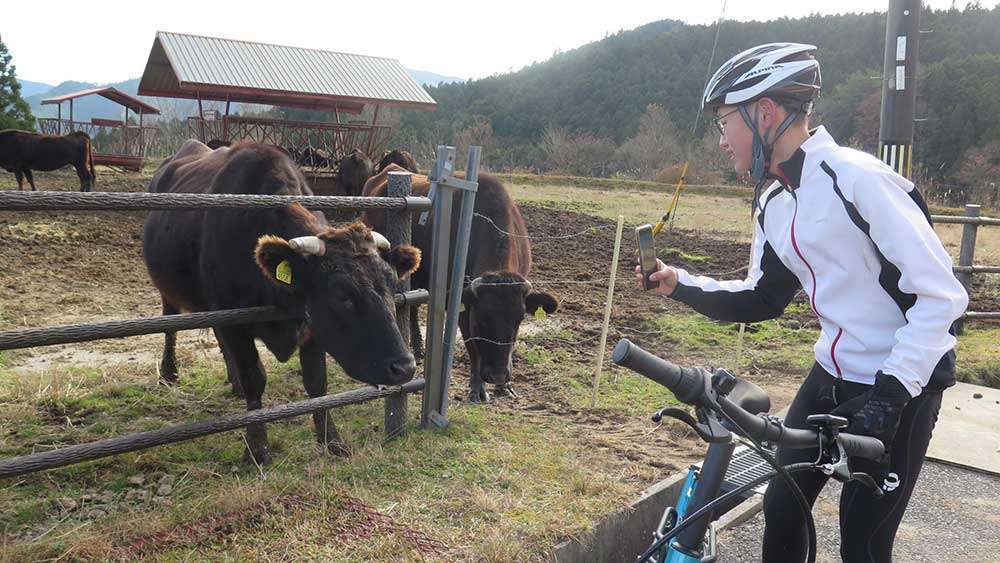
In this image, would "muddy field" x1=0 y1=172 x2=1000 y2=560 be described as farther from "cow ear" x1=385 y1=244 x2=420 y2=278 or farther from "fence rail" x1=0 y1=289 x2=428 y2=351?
"cow ear" x1=385 y1=244 x2=420 y2=278

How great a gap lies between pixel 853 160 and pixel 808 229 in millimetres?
230

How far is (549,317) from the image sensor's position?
27.3 ft

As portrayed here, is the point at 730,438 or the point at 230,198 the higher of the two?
the point at 230,198

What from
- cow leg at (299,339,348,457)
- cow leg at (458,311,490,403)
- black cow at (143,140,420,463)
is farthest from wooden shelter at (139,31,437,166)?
cow leg at (299,339,348,457)

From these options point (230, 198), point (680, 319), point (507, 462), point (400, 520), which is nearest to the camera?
point (400, 520)

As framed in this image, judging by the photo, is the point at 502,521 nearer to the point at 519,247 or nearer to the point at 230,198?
the point at 230,198

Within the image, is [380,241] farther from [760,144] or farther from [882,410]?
[882,410]

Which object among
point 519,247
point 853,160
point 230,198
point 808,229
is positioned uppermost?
point 853,160

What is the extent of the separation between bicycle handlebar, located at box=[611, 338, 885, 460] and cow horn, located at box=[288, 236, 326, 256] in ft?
8.61

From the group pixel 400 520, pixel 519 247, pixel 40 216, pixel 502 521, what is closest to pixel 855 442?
pixel 502 521

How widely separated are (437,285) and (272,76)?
858 inches

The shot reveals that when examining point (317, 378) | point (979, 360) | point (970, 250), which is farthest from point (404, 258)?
point (970, 250)

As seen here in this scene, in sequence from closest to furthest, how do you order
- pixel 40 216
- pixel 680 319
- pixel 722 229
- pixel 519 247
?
1. pixel 519 247
2. pixel 680 319
3. pixel 40 216
4. pixel 722 229

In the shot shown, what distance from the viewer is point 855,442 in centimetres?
181
